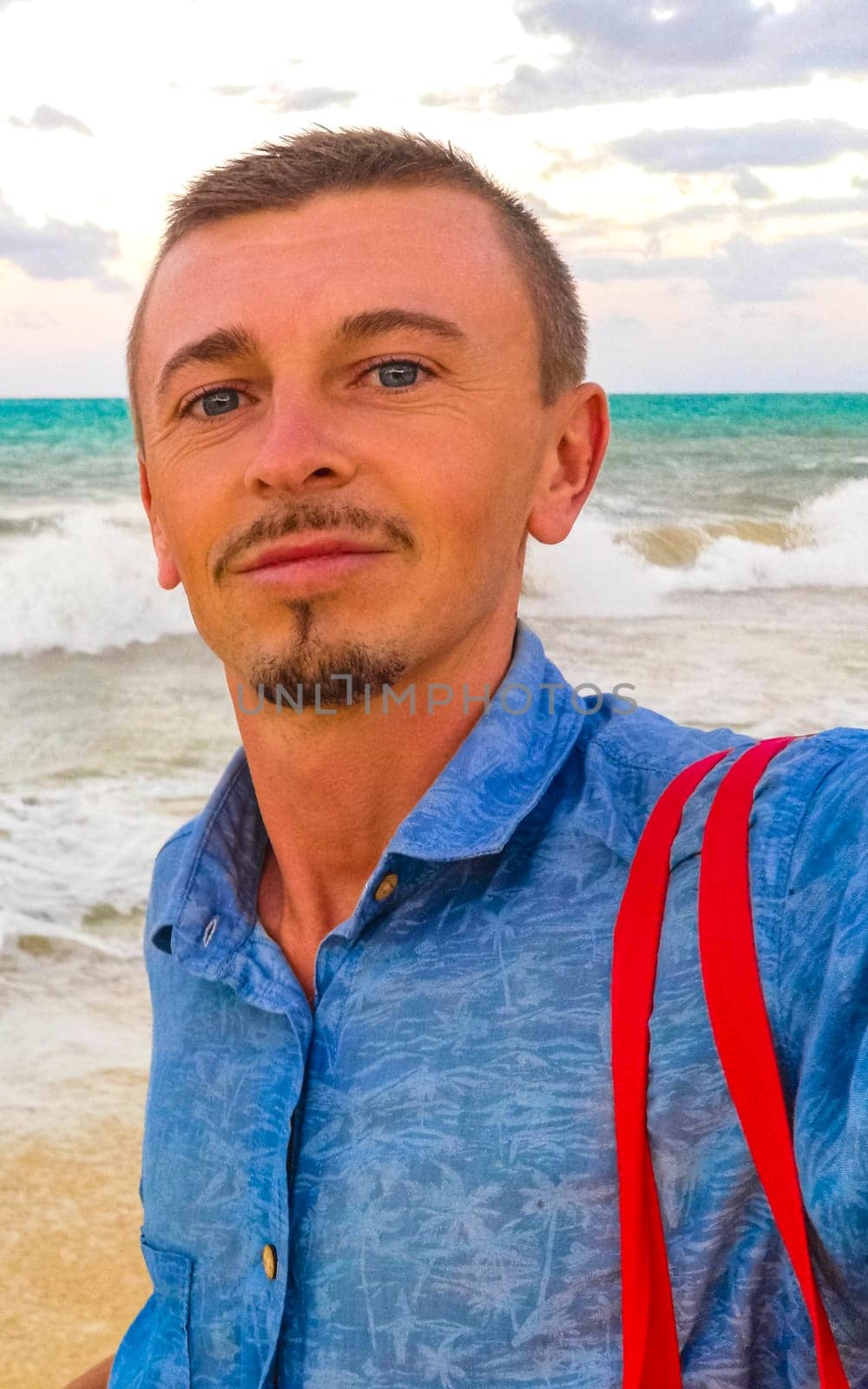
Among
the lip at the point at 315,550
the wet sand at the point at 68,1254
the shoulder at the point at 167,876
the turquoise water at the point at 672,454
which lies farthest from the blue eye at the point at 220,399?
the turquoise water at the point at 672,454

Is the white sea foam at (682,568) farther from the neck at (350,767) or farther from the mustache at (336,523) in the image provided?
the mustache at (336,523)

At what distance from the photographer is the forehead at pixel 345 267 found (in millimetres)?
1590

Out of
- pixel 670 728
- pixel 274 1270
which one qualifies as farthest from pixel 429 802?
pixel 274 1270

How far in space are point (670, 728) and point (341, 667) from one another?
0.36m

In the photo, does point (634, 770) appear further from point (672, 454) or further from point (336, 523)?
point (672, 454)

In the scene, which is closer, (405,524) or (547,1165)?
(547,1165)

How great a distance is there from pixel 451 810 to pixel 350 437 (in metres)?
0.41

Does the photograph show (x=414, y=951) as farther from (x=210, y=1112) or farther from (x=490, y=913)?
(x=210, y=1112)

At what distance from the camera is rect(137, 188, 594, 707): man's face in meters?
1.55

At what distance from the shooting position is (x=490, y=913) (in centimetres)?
146

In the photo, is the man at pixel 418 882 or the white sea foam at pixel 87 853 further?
the white sea foam at pixel 87 853

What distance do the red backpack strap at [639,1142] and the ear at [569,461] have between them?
537mm

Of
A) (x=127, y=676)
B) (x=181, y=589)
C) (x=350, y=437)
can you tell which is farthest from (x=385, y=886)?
(x=181, y=589)

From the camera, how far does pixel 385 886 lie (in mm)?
1500
